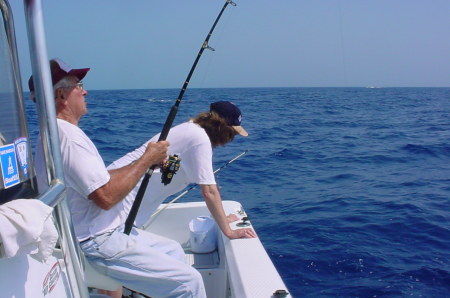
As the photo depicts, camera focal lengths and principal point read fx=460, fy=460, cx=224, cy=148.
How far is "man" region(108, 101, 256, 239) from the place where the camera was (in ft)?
8.52

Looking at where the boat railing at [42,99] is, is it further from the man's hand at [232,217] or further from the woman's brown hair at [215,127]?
the man's hand at [232,217]

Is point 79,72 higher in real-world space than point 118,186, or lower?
higher

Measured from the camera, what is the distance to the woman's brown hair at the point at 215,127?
2.79 meters

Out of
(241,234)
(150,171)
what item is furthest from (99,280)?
(241,234)

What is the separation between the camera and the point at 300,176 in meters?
8.02

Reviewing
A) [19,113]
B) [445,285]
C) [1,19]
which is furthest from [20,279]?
[445,285]

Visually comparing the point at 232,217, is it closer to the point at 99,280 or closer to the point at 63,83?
the point at 99,280

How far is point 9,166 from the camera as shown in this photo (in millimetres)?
1208

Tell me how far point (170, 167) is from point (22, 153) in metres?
1.19

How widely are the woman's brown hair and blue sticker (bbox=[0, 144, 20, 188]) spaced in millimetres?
1616

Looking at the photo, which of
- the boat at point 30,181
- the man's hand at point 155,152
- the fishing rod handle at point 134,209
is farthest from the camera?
the fishing rod handle at point 134,209

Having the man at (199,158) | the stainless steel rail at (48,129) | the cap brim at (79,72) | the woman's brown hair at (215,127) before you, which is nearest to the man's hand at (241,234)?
the man at (199,158)

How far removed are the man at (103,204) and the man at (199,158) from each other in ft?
1.49

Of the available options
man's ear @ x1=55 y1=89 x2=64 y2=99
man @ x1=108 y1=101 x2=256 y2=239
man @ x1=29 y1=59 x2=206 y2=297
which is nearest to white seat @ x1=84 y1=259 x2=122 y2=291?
man @ x1=29 y1=59 x2=206 y2=297
